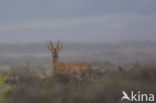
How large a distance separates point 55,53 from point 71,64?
87 cm

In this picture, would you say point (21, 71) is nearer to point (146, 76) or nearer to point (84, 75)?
point (84, 75)

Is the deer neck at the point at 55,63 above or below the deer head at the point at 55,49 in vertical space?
below

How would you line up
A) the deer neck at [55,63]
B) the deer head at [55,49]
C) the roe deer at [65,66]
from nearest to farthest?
the roe deer at [65,66] → the deer neck at [55,63] → the deer head at [55,49]

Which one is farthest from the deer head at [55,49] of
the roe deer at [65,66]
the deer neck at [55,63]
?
the deer neck at [55,63]

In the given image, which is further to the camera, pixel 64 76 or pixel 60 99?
pixel 64 76

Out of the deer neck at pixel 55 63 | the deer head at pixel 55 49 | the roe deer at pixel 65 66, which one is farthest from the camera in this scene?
the deer head at pixel 55 49

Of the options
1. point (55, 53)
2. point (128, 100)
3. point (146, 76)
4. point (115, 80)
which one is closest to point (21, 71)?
point (55, 53)

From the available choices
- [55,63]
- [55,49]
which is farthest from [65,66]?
[55,49]

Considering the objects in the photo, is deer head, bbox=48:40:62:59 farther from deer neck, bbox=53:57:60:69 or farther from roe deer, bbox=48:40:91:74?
deer neck, bbox=53:57:60:69

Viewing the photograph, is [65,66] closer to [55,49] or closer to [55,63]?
[55,63]

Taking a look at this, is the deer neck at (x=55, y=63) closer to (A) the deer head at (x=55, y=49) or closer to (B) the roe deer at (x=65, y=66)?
(B) the roe deer at (x=65, y=66)

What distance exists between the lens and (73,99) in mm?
11406

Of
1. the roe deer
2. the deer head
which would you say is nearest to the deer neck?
the roe deer

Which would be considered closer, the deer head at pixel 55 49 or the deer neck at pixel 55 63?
the deer neck at pixel 55 63
